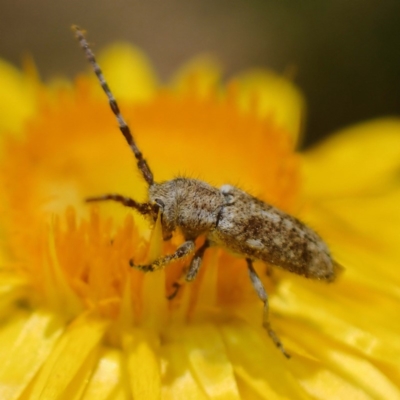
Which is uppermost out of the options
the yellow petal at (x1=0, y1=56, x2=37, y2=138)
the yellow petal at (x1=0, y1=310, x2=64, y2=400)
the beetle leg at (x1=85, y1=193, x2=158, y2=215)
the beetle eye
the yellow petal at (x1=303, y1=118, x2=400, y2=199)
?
the yellow petal at (x1=303, y1=118, x2=400, y2=199)

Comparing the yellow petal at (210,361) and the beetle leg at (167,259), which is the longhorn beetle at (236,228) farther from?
the yellow petal at (210,361)

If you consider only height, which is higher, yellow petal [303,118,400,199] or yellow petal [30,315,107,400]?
yellow petal [303,118,400,199]

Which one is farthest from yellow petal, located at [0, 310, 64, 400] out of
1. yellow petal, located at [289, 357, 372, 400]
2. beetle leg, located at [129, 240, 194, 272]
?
yellow petal, located at [289, 357, 372, 400]


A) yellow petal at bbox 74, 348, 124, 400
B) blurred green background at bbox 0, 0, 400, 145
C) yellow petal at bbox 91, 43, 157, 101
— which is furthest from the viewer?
blurred green background at bbox 0, 0, 400, 145

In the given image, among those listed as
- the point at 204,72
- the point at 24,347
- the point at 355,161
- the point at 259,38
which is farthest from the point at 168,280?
the point at 259,38

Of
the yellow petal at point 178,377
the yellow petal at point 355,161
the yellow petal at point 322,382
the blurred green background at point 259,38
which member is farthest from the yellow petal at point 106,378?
the blurred green background at point 259,38

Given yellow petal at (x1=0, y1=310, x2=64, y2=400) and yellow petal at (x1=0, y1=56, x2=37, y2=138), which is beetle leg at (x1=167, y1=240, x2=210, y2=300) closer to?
yellow petal at (x1=0, y1=310, x2=64, y2=400)

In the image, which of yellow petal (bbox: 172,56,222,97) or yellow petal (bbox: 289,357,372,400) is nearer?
yellow petal (bbox: 289,357,372,400)
